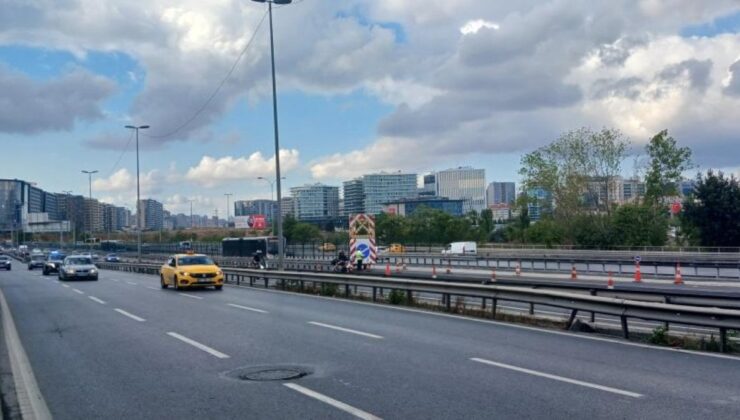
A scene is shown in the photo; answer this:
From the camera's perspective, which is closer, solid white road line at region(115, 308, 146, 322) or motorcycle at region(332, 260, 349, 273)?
solid white road line at region(115, 308, 146, 322)

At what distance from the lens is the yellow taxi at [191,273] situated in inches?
1192

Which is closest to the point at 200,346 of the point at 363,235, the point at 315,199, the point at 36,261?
the point at 363,235

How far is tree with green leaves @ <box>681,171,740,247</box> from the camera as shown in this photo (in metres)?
58.6

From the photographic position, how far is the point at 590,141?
243ft

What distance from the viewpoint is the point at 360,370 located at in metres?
10.9

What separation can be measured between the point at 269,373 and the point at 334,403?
2288 millimetres

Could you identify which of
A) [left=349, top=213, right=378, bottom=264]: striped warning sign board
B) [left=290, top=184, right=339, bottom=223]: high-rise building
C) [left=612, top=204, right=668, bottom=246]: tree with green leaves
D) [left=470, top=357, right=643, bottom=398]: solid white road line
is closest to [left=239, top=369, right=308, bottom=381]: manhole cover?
[left=470, top=357, right=643, bottom=398]: solid white road line

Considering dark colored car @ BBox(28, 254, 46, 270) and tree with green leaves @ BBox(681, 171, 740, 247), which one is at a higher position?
tree with green leaves @ BBox(681, 171, 740, 247)

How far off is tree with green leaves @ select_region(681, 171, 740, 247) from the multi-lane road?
1875 inches

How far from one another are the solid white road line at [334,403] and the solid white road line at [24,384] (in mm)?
2907

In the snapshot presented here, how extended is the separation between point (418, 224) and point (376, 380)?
8673 cm

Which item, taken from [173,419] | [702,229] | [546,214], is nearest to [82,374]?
[173,419]

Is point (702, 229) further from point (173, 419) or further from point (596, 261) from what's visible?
point (173, 419)

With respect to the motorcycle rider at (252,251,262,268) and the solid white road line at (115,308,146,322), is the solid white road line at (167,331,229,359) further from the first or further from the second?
the motorcycle rider at (252,251,262,268)
